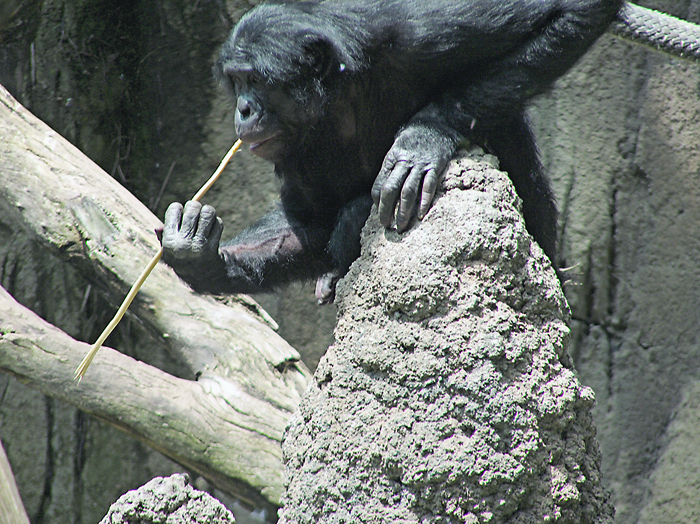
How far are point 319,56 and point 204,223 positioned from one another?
677 millimetres

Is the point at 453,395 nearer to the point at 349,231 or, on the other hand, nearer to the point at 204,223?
the point at 349,231

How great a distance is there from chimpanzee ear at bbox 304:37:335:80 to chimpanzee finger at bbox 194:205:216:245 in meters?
0.59

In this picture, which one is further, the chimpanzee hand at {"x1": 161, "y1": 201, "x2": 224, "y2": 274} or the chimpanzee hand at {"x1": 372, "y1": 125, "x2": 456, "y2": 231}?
the chimpanzee hand at {"x1": 161, "y1": 201, "x2": 224, "y2": 274}

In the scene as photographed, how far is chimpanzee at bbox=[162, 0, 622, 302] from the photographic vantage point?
7.02 feet

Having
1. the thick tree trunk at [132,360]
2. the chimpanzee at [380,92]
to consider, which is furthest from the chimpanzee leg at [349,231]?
the thick tree trunk at [132,360]

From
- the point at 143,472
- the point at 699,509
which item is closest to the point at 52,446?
the point at 143,472

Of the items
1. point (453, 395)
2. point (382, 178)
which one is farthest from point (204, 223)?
point (453, 395)

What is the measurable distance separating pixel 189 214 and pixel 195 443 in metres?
0.95

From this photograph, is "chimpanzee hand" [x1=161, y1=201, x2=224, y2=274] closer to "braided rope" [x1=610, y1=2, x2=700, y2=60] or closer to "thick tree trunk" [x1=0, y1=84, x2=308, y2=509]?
"thick tree trunk" [x1=0, y1=84, x2=308, y2=509]

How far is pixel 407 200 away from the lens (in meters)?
1.78

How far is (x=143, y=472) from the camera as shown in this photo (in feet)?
13.7

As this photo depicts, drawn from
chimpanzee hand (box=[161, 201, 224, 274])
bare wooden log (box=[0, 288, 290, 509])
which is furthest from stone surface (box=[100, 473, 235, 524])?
bare wooden log (box=[0, 288, 290, 509])

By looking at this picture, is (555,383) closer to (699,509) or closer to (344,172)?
(344,172)

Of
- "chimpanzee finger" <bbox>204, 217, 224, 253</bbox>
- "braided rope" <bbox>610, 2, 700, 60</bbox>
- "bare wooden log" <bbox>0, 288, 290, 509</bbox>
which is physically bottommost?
"bare wooden log" <bbox>0, 288, 290, 509</bbox>
